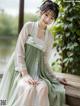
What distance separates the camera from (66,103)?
2668 millimetres

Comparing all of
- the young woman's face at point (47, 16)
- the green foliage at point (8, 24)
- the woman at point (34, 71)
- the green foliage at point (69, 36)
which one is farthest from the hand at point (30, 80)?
the green foliage at point (8, 24)

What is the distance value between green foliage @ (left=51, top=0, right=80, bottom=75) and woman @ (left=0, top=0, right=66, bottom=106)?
1033 mm

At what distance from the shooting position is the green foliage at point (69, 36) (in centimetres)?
363

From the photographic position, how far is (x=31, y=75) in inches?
102

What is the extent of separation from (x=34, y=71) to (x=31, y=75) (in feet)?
0.16

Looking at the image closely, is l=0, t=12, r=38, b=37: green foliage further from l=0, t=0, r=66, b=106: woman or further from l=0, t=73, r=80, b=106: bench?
l=0, t=73, r=80, b=106: bench

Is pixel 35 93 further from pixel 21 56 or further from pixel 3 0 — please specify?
pixel 3 0

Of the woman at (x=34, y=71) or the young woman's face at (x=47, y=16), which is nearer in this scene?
the woman at (x=34, y=71)

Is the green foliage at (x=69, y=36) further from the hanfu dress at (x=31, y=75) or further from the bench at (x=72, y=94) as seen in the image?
the hanfu dress at (x=31, y=75)

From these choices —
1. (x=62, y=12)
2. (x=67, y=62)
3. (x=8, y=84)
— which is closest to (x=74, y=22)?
(x=62, y=12)

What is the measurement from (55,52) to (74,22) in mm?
607

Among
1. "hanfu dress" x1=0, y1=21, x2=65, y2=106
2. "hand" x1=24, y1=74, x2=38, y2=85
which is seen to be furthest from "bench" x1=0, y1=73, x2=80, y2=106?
"hand" x1=24, y1=74, x2=38, y2=85

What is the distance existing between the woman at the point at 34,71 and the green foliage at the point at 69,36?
103 centimetres

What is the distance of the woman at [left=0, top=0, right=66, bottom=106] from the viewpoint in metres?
2.38
